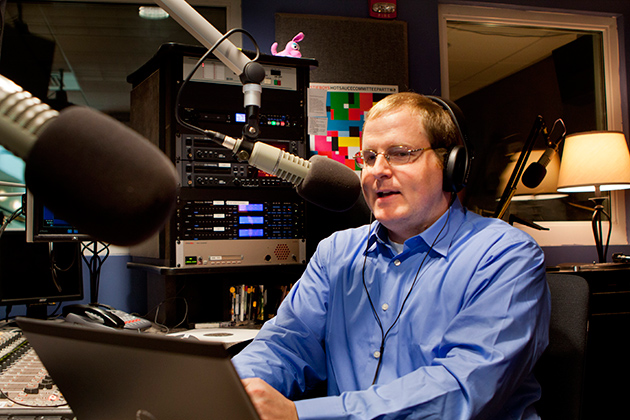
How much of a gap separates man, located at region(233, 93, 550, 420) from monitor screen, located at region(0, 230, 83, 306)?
1.09 m

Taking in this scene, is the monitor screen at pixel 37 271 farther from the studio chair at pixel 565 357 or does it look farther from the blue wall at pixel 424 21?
the studio chair at pixel 565 357

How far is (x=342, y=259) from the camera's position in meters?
1.27

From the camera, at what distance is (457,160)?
3.56 feet

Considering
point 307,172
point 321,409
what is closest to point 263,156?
point 307,172

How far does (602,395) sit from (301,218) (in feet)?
4.88

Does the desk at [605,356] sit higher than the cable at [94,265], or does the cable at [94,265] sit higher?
the cable at [94,265]

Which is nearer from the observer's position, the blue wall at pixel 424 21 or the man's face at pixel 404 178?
the man's face at pixel 404 178

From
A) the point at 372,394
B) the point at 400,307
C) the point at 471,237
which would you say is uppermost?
the point at 471,237

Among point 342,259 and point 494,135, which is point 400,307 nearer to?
point 342,259

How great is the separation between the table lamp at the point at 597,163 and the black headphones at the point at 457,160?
63.0 inches

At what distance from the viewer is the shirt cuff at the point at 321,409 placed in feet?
2.60

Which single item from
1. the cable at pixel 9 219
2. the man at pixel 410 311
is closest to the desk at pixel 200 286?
the cable at pixel 9 219

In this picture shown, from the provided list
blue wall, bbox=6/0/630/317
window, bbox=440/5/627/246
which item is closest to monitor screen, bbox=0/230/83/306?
blue wall, bbox=6/0/630/317

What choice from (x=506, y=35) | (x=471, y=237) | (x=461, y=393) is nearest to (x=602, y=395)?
(x=471, y=237)
